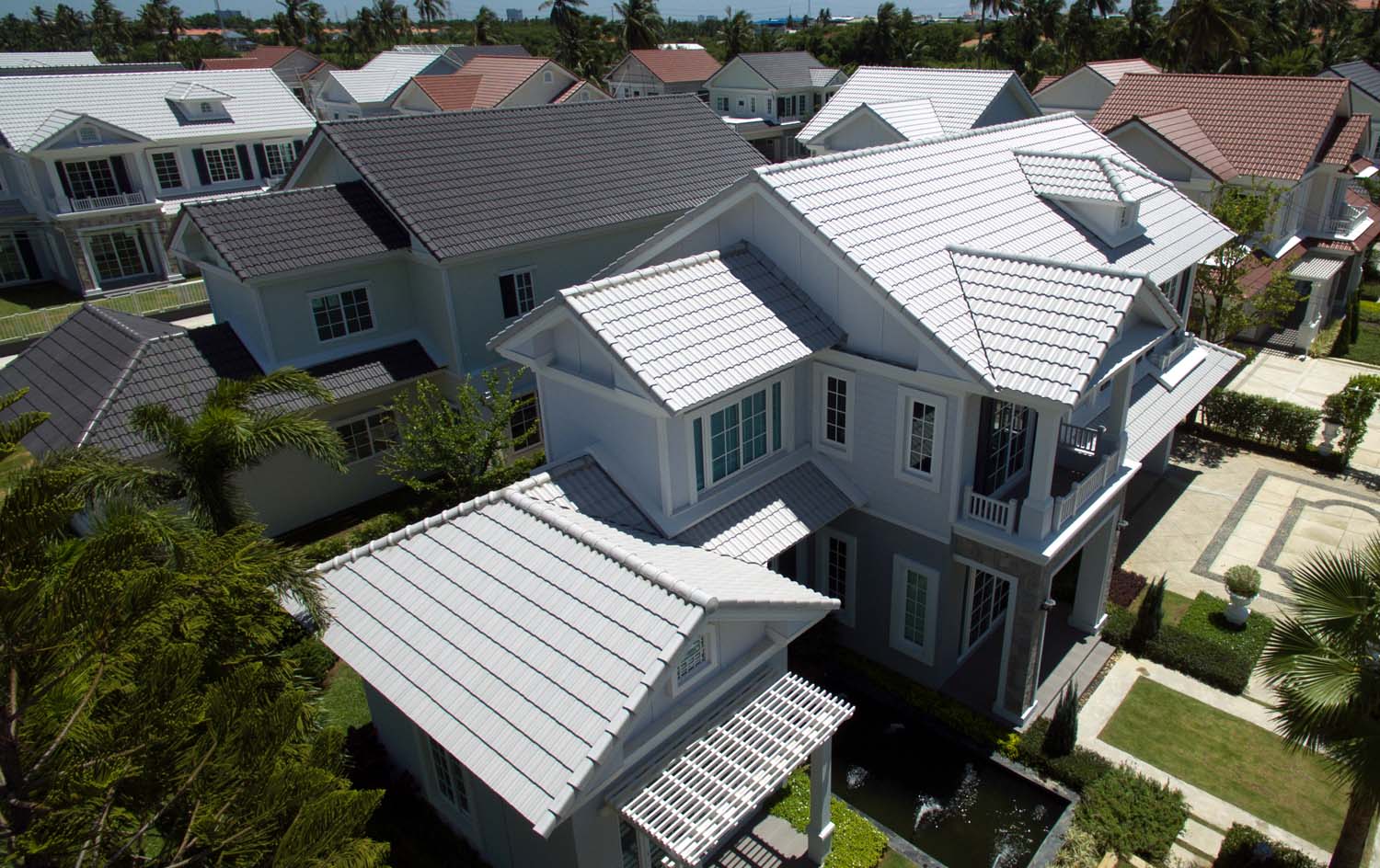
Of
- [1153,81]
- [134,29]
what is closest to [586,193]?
[1153,81]

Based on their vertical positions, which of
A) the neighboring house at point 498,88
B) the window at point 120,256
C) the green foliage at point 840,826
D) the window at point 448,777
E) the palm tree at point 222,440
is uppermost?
the neighboring house at point 498,88

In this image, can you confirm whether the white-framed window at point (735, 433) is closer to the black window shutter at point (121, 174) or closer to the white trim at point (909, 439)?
the white trim at point (909, 439)

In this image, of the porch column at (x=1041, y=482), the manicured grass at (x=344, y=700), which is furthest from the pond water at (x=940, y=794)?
the manicured grass at (x=344, y=700)

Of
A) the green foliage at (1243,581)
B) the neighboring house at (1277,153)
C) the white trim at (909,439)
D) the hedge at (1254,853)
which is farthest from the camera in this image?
the neighboring house at (1277,153)

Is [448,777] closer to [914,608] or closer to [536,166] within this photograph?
[914,608]

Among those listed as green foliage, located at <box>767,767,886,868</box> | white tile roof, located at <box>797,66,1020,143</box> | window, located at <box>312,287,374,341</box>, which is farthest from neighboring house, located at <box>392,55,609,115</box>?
green foliage, located at <box>767,767,886,868</box>

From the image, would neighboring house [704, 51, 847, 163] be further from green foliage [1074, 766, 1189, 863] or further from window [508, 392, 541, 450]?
green foliage [1074, 766, 1189, 863]

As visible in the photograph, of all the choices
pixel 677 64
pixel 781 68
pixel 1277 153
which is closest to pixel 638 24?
pixel 677 64

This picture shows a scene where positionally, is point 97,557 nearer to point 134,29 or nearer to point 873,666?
point 873,666
